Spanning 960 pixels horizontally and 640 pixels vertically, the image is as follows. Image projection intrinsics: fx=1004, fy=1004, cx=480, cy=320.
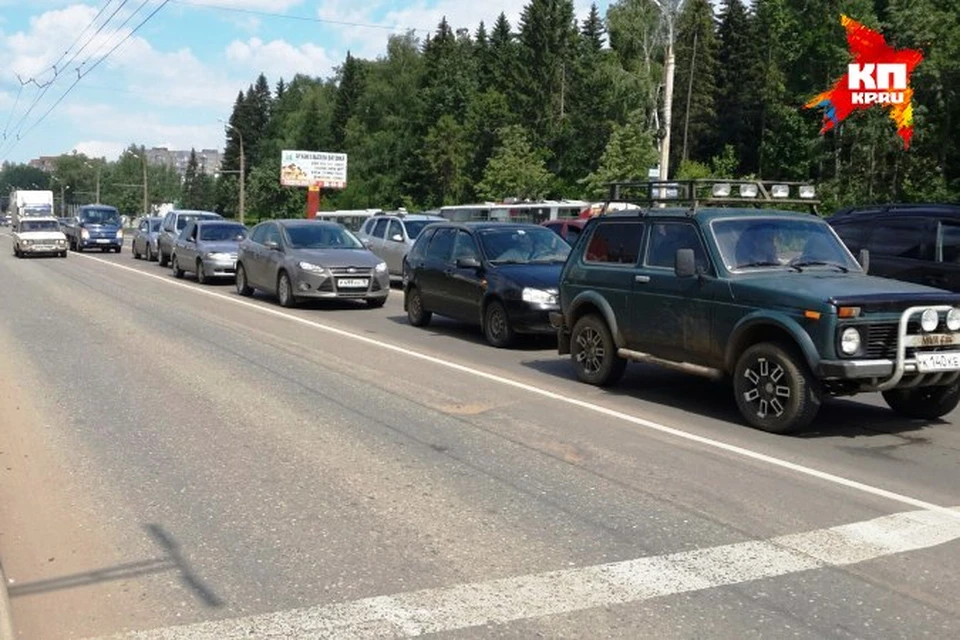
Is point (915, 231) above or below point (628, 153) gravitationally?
below

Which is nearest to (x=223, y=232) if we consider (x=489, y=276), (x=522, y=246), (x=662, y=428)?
(x=522, y=246)

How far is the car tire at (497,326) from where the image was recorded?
1310cm

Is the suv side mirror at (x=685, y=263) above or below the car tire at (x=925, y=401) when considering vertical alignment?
above

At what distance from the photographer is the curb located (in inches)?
162

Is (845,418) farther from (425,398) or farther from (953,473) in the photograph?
(425,398)

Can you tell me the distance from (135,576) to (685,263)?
17.6ft

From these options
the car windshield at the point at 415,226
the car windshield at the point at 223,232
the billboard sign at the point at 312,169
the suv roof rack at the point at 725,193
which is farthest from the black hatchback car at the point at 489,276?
the billboard sign at the point at 312,169

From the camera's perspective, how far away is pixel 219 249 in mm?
24172

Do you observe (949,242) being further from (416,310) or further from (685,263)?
(416,310)

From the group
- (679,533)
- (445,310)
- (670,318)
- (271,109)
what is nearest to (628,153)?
(445,310)

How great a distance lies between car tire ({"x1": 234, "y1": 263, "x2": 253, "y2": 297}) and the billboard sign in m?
52.1

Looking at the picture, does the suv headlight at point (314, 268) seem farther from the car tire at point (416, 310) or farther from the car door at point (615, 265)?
the car door at point (615, 265)

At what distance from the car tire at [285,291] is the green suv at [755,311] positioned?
855 centimetres

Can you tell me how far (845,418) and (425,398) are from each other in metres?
3.77
